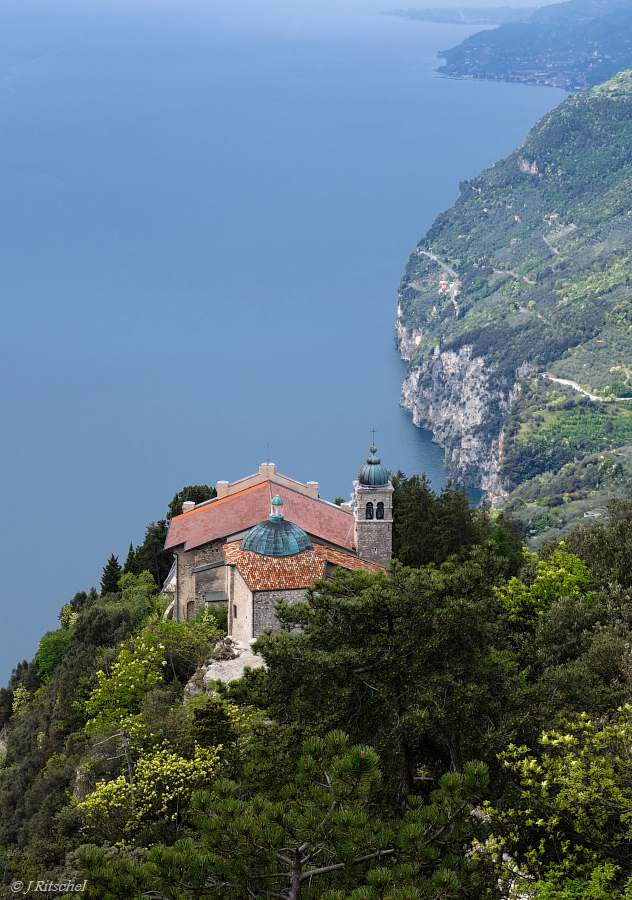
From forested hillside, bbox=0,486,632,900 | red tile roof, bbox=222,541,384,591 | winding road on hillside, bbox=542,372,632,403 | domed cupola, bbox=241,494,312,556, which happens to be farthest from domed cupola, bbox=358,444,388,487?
winding road on hillside, bbox=542,372,632,403

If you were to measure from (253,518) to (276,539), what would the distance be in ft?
21.6

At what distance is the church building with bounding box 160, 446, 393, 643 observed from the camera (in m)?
41.8

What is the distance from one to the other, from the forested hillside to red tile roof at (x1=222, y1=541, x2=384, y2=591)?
14.7ft

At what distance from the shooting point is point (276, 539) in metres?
43.8

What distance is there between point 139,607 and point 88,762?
19.6 metres

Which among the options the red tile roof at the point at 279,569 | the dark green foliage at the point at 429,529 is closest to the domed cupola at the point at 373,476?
the red tile roof at the point at 279,569

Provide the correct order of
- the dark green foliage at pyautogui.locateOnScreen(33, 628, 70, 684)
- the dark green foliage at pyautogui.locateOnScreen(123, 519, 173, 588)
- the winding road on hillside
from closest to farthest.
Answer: the dark green foliage at pyautogui.locateOnScreen(123, 519, 173, 588), the dark green foliage at pyautogui.locateOnScreen(33, 628, 70, 684), the winding road on hillside

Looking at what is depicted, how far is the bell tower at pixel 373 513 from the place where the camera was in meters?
47.6

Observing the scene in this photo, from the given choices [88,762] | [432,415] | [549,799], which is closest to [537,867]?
[549,799]

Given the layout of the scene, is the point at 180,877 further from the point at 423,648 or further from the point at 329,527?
the point at 329,527

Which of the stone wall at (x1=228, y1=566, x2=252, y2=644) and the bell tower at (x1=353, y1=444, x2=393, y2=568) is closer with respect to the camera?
the stone wall at (x1=228, y1=566, x2=252, y2=644)

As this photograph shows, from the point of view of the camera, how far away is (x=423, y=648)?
23984 millimetres

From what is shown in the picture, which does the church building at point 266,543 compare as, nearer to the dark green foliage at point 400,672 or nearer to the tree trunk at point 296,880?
the dark green foliage at point 400,672

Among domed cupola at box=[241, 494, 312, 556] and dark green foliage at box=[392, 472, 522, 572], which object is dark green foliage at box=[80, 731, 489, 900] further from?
dark green foliage at box=[392, 472, 522, 572]
